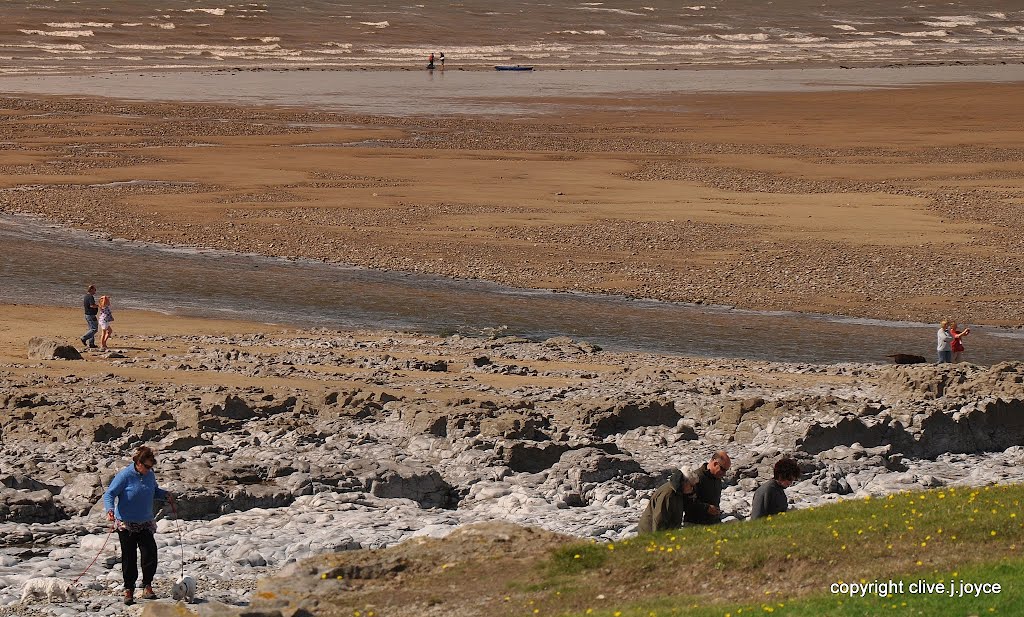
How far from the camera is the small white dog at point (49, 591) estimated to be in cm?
1333

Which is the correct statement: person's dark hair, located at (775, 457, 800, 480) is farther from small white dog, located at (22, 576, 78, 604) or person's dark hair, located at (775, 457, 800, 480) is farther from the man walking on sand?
the man walking on sand

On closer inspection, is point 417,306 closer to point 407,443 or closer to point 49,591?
point 407,443

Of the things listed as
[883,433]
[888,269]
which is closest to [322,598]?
[883,433]

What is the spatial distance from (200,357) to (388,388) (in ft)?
15.3

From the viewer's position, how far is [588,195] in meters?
46.8

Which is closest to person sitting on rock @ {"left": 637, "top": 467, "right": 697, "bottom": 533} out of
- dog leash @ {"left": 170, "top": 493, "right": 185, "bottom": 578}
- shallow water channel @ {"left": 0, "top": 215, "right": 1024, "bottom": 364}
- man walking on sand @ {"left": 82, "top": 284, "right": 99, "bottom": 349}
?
dog leash @ {"left": 170, "top": 493, "right": 185, "bottom": 578}

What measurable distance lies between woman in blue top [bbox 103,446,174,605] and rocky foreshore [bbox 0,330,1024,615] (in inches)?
13.8

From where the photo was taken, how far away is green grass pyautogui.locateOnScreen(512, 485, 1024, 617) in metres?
11.0

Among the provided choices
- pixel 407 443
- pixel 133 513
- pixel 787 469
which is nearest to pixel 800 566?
pixel 787 469

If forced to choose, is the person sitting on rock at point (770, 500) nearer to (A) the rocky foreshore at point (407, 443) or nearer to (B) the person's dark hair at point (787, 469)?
(B) the person's dark hair at point (787, 469)

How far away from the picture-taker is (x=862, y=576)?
38.5 ft

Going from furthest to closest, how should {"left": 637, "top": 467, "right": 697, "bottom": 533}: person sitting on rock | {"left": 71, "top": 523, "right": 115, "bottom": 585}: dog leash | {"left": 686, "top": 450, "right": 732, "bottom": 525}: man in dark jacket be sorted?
{"left": 71, "top": 523, "right": 115, "bottom": 585}: dog leash < {"left": 686, "top": 450, "right": 732, "bottom": 525}: man in dark jacket < {"left": 637, "top": 467, "right": 697, "bottom": 533}: person sitting on rock

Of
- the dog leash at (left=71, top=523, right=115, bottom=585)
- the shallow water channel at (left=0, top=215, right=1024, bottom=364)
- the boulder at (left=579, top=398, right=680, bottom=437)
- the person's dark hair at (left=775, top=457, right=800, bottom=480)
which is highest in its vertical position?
the person's dark hair at (left=775, top=457, right=800, bottom=480)

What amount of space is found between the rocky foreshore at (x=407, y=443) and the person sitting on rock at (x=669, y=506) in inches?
61.1
